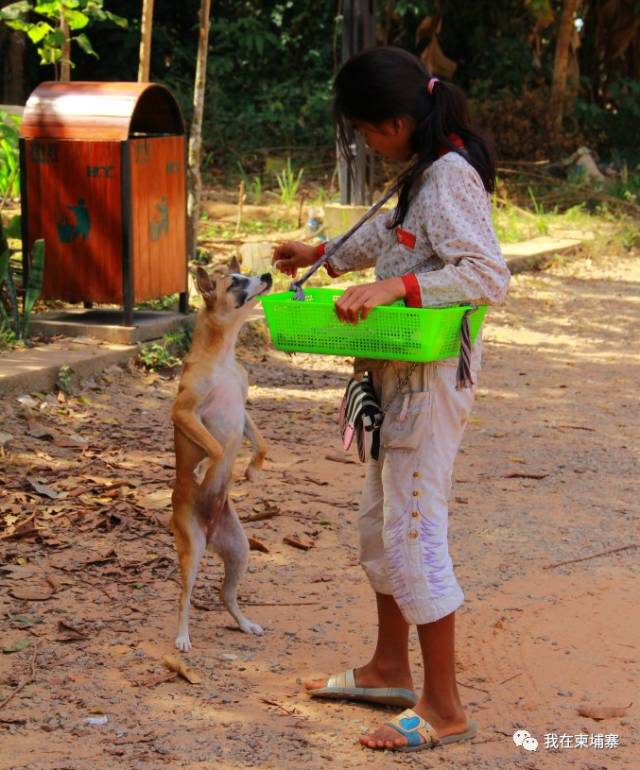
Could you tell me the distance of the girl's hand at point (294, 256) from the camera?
392 cm

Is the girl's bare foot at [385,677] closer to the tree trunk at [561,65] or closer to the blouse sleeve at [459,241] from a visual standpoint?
the blouse sleeve at [459,241]

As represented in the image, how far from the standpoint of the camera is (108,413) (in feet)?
22.8

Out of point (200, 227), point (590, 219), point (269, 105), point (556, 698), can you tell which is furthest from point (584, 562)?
point (269, 105)

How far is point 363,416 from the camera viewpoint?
3.49 m

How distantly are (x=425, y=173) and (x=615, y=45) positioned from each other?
55.4 feet

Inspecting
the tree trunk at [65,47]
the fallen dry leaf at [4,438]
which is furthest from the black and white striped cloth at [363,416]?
the tree trunk at [65,47]

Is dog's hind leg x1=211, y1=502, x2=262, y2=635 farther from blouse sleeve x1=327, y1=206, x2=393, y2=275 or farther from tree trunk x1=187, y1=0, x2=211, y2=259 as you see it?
tree trunk x1=187, y1=0, x2=211, y2=259

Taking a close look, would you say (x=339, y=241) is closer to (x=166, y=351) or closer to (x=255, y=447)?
(x=255, y=447)

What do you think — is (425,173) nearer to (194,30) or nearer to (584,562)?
(584,562)

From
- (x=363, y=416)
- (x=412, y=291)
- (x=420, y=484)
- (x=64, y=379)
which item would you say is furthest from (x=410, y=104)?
(x=64, y=379)

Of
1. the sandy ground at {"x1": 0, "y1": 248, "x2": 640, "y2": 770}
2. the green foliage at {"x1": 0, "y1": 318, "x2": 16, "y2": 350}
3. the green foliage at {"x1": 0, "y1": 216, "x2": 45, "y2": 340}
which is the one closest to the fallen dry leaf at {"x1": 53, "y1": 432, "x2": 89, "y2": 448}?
the sandy ground at {"x1": 0, "y1": 248, "x2": 640, "y2": 770}

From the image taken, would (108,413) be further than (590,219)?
No

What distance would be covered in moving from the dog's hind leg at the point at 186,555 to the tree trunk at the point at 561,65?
1342 cm

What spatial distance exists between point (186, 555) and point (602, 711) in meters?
1.47
